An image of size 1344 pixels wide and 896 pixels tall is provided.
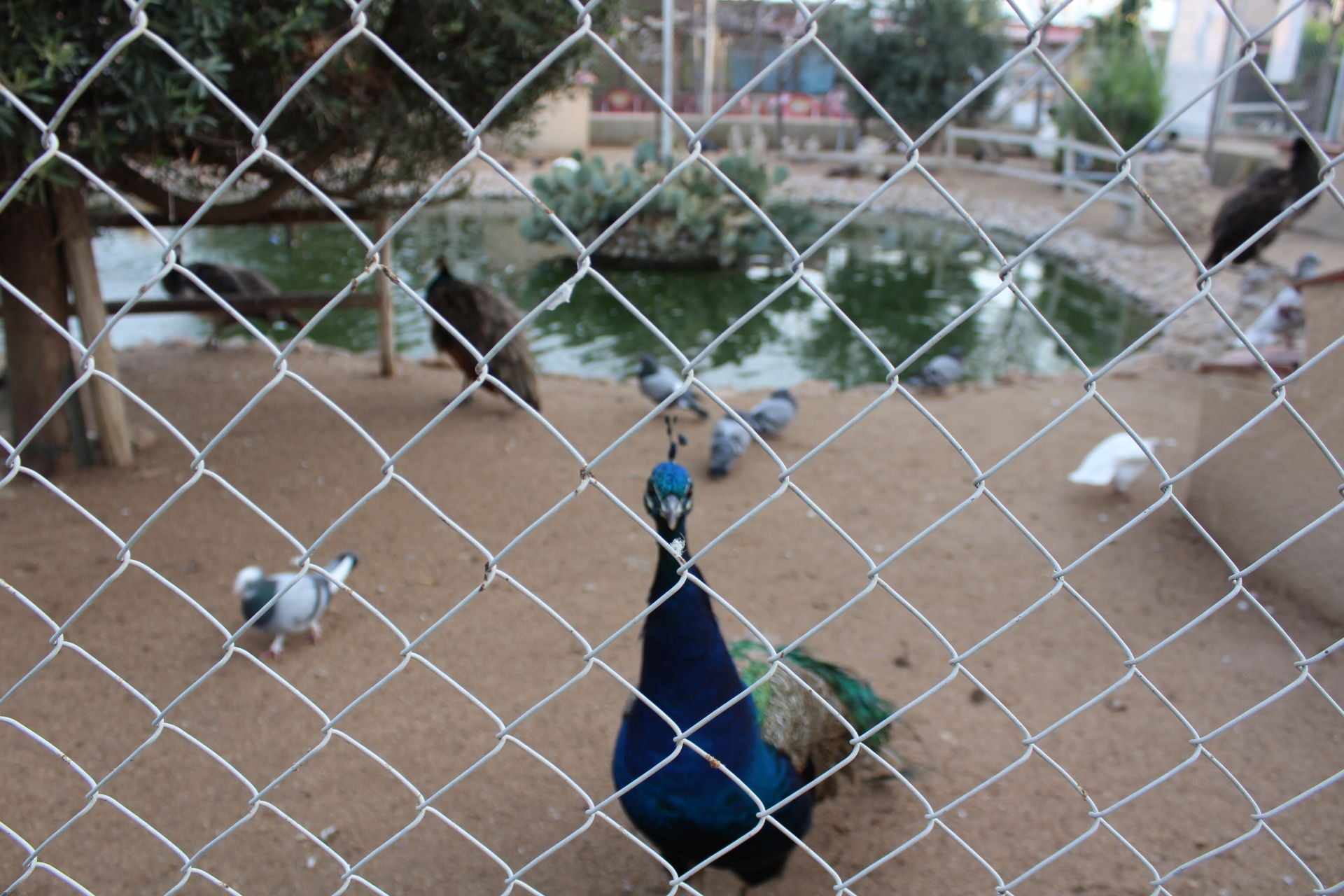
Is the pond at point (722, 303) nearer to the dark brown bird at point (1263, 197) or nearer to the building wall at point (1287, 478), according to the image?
the dark brown bird at point (1263, 197)

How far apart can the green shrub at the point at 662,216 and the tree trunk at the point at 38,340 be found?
617 centimetres

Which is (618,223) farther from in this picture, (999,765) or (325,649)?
(325,649)

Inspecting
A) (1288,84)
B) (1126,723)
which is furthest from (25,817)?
(1288,84)

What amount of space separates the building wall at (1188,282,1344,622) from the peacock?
7.58 ft

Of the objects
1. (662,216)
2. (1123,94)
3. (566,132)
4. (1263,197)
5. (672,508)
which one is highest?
(672,508)

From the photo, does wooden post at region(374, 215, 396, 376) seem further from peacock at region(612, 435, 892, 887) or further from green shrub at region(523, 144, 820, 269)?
green shrub at region(523, 144, 820, 269)

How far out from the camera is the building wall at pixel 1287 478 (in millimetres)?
3379

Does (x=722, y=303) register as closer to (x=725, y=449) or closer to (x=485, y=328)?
(x=485, y=328)

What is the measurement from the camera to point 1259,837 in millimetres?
2445

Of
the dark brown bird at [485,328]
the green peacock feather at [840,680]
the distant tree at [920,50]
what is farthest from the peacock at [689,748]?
the distant tree at [920,50]

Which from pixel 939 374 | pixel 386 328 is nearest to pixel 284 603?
pixel 386 328

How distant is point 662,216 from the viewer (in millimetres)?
10430

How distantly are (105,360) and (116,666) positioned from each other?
5.29 ft

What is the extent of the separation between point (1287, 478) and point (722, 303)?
6.43 metres
